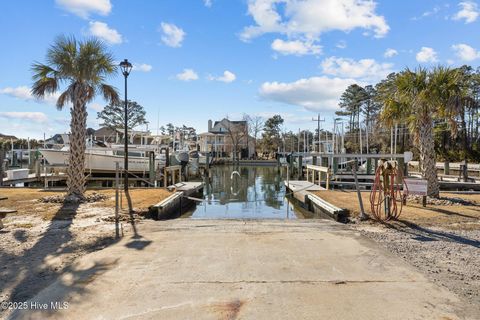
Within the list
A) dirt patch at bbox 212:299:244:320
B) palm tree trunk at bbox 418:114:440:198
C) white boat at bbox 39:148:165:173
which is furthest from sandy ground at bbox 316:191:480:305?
white boat at bbox 39:148:165:173

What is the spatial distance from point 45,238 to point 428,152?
37.1ft

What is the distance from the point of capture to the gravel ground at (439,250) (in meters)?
4.92

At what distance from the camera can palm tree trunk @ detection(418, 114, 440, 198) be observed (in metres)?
12.5

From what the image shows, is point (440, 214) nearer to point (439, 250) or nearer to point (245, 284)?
point (439, 250)

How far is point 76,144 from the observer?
40.7 feet

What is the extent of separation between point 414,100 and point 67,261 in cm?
1116

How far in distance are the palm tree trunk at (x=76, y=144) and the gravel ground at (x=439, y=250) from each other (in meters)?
8.75

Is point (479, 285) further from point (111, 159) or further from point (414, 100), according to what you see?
point (111, 159)

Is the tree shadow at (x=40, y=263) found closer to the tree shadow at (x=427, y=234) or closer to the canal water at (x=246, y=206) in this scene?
the tree shadow at (x=427, y=234)

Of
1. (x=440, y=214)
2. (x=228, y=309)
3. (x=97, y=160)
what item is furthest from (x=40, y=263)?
(x=97, y=160)

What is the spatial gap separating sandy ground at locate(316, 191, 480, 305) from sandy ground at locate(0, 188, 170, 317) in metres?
5.14

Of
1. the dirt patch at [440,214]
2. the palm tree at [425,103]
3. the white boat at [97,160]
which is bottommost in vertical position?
the dirt patch at [440,214]

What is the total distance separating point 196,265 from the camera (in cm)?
557

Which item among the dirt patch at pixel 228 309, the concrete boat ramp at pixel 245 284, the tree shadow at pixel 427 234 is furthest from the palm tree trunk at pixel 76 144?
the dirt patch at pixel 228 309
